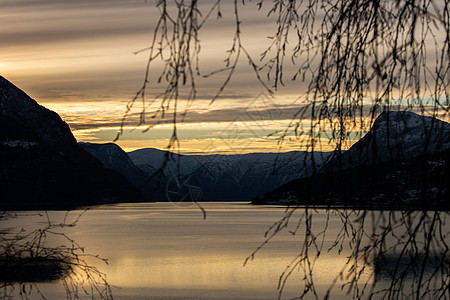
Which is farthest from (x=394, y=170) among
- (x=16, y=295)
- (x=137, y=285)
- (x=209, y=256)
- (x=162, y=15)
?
(x=209, y=256)

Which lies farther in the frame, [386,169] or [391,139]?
[386,169]

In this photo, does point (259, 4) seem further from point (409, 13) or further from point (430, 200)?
point (430, 200)

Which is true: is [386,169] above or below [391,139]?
below

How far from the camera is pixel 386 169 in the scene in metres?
3.38

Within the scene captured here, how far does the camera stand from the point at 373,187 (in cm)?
302

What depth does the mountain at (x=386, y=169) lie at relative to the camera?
291 cm

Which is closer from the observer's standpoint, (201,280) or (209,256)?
(201,280)

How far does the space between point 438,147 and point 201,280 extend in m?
30.6

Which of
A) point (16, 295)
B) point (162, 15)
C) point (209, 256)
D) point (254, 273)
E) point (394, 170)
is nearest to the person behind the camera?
point (162, 15)

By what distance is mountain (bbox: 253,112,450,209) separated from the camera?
9.53 ft

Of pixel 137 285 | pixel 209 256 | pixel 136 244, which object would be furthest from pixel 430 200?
pixel 136 244

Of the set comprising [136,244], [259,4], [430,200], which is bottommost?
[136,244]

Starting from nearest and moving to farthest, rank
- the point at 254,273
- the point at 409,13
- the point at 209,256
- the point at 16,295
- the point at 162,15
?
the point at 162,15 → the point at 409,13 → the point at 16,295 → the point at 254,273 → the point at 209,256

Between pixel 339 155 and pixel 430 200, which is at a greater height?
pixel 339 155
